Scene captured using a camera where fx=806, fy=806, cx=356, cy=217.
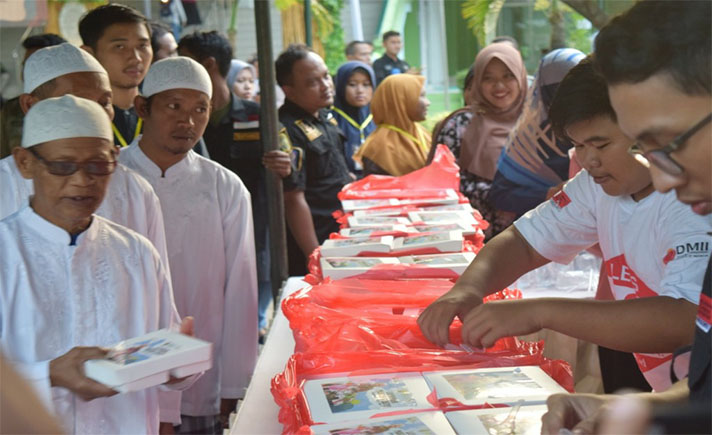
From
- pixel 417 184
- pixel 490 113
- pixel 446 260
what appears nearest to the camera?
pixel 446 260

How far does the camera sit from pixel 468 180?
4.32 meters

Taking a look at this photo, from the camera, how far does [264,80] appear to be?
3.68 meters

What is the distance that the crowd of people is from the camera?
42.8 inches

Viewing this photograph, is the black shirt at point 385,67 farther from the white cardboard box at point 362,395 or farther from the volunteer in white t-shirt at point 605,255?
the white cardboard box at point 362,395

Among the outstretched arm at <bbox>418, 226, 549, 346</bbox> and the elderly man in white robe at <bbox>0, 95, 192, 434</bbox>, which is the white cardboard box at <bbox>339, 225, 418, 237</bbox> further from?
the elderly man in white robe at <bbox>0, 95, 192, 434</bbox>

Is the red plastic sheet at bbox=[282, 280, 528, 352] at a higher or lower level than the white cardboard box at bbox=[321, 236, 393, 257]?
lower

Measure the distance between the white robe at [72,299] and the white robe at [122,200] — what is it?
1.33ft

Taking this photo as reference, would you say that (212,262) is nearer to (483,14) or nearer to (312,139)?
(312,139)

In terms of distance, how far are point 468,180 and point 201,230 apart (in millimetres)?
1672

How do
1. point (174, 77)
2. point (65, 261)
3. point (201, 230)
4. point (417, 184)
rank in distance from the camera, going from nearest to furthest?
point (65, 261) → point (174, 77) → point (201, 230) → point (417, 184)

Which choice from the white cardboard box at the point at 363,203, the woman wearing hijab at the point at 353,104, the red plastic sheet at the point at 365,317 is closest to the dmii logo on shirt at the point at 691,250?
the red plastic sheet at the point at 365,317

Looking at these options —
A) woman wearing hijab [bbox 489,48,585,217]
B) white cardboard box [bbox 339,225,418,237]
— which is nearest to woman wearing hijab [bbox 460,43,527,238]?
woman wearing hijab [bbox 489,48,585,217]

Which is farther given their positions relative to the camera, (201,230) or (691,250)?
(201,230)

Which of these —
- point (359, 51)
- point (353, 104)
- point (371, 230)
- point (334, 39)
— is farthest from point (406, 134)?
point (334, 39)
